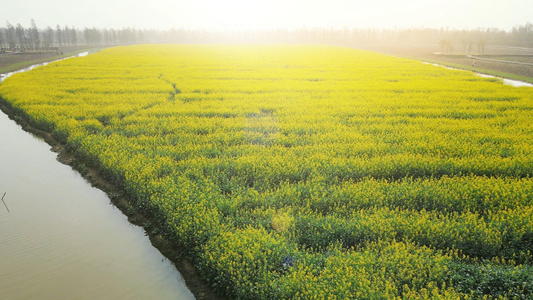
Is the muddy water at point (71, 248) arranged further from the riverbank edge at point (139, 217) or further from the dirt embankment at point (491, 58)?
the dirt embankment at point (491, 58)

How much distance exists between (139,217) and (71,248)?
179 centimetres

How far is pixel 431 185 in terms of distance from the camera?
9664 mm

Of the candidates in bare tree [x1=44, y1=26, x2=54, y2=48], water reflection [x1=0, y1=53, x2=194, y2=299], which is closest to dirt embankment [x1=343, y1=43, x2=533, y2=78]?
water reflection [x1=0, y1=53, x2=194, y2=299]

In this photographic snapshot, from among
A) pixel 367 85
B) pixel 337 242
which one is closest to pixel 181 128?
pixel 337 242

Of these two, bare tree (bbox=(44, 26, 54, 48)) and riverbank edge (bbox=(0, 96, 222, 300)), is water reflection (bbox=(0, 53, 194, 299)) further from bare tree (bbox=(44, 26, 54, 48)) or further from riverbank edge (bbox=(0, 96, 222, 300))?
bare tree (bbox=(44, 26, 54, 48))

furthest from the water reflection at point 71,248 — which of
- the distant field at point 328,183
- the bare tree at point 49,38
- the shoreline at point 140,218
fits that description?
the bare tree at point 49,38

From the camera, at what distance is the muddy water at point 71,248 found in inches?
273

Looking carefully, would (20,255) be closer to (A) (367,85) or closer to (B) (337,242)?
(B) (337,242)

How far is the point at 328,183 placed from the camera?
10.2 m

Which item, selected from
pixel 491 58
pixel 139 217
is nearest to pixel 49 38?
pixel 491 58

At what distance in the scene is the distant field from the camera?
6.33 meters

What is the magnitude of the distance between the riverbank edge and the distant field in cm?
27

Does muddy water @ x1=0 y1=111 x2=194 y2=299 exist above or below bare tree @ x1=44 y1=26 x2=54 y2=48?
below

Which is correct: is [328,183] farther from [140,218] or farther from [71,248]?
[71,248]
